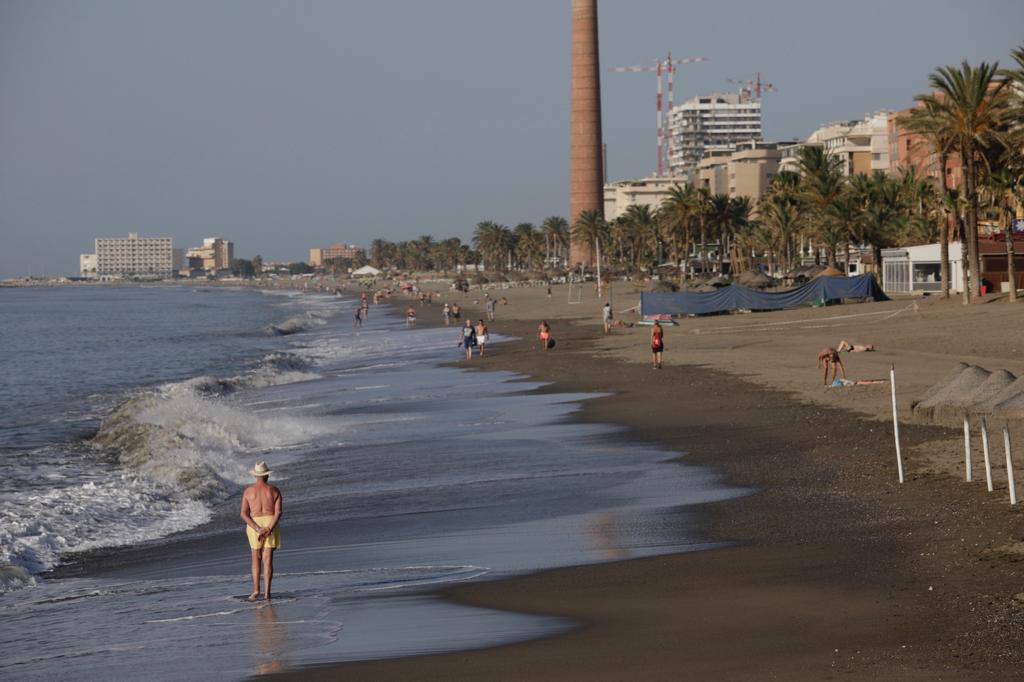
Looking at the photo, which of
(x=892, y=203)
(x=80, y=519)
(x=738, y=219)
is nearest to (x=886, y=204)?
(x=892, y=203)

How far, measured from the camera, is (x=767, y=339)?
4244 centimetres

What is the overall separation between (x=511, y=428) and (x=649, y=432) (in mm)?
3076

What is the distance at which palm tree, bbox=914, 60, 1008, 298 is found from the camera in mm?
47125

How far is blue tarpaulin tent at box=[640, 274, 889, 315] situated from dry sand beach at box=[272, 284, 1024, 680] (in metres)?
33.4

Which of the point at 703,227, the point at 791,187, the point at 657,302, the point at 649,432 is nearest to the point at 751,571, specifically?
the point at 649,432

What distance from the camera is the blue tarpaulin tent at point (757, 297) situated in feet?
191

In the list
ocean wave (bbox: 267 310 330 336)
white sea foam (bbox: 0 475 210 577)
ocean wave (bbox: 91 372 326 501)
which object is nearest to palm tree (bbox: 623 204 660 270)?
ocean wave (bbox: 267 310 330 336)

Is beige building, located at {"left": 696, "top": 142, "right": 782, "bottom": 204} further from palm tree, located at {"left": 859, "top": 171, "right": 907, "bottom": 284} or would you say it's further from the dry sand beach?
the dry sand beach

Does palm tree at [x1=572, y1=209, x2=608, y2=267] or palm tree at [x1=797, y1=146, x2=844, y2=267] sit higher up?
palm tree at [x1=572, y1=209, x2=608, y2=267]

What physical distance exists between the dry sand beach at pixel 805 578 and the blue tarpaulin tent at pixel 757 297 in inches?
1314

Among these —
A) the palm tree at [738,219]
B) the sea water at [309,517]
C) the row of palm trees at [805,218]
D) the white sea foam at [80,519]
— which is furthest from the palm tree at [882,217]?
the white sea foam at [80,519]

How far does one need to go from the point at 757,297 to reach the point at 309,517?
148 ft

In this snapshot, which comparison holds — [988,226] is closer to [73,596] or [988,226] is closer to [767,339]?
[767,339]

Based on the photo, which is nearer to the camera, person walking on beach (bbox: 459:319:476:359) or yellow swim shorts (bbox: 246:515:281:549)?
yellow swim shorts (bbox: 246:515:281:549)
